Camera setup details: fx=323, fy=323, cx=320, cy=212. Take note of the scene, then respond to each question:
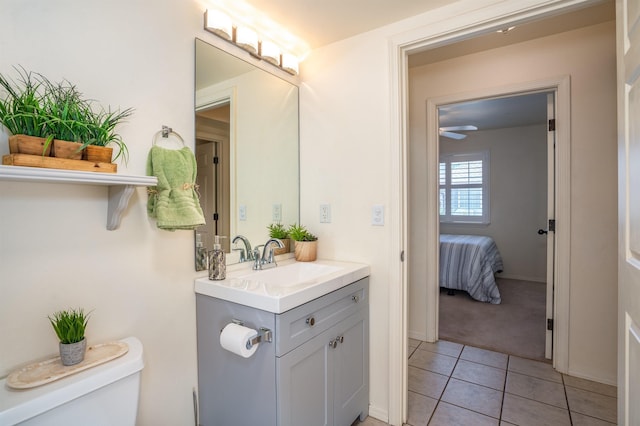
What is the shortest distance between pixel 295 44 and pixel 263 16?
0.32m

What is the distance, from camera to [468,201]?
5.52m

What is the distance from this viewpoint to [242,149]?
1836 mm

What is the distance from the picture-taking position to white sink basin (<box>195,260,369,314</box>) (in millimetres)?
1274

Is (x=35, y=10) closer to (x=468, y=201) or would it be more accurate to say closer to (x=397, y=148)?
(x=397, y=148)

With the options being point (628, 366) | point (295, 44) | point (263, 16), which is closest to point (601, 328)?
point (628, 366)

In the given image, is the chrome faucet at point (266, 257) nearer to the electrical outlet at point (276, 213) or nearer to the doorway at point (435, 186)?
the electrical outlet at point (276, 213)

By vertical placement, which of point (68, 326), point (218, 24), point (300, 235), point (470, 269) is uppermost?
point (218, 24)

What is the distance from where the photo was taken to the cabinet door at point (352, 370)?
1.59 meters

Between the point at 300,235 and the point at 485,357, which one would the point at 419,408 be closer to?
the point at 485,357

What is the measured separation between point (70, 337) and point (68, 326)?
0.04m

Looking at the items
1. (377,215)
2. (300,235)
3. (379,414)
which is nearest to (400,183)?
(377,215)

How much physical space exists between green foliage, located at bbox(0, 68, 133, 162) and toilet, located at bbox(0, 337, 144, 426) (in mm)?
700

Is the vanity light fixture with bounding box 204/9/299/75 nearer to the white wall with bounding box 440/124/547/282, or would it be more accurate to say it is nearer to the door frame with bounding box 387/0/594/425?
the door frame with bounding box 387/0/594/425

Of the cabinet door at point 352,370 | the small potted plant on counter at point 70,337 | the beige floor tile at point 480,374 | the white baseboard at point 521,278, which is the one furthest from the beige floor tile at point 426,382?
the white baseboard at point 521,278
